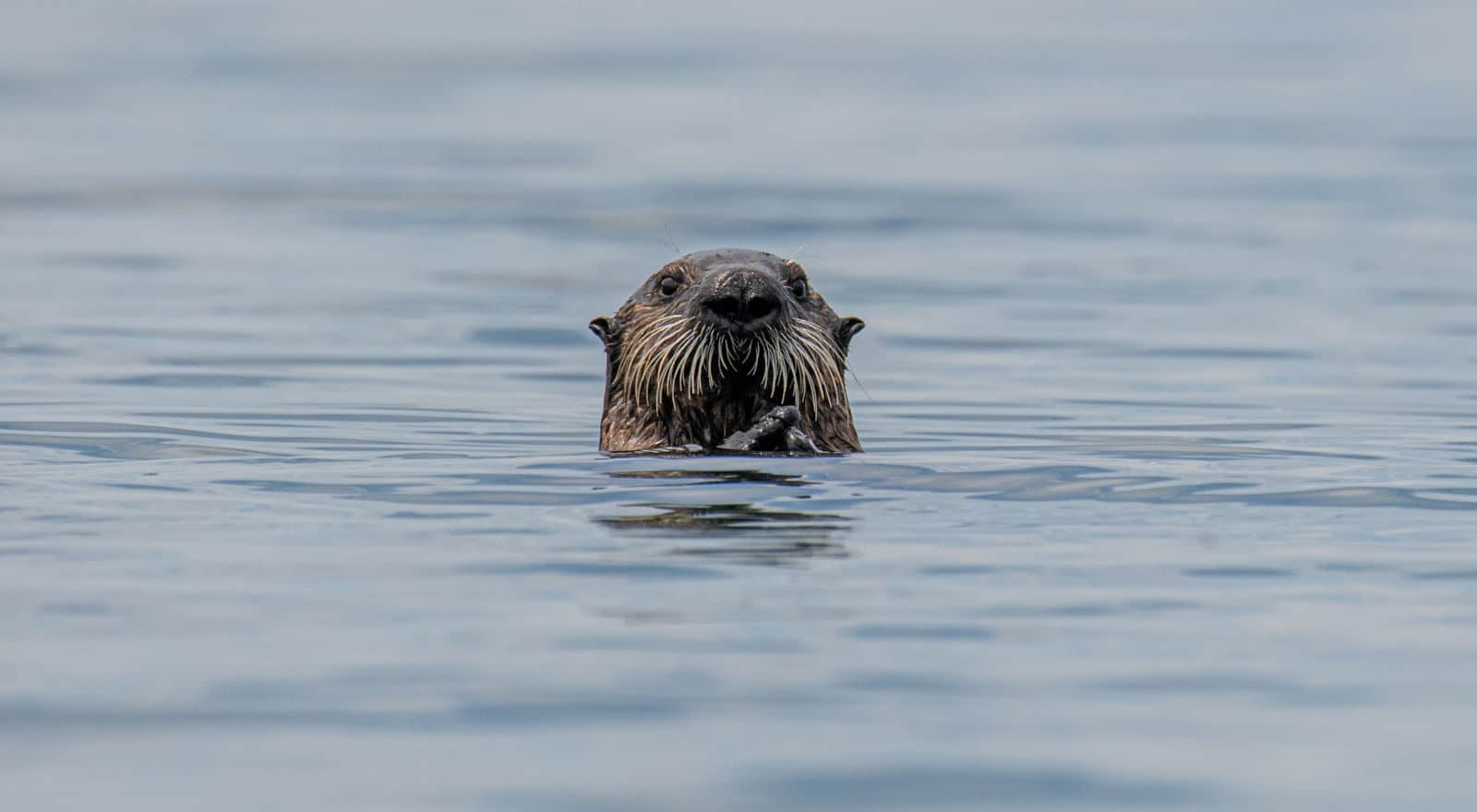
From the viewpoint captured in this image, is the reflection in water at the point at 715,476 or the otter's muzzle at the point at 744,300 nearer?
Answer: the reflection in water at the point at 715,476

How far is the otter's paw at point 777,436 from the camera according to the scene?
10570mm

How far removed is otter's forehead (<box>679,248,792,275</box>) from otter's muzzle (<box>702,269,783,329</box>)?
1.07 ft

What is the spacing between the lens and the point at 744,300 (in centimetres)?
1045

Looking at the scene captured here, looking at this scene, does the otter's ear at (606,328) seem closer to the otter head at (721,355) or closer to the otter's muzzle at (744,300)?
the otter head at (721,355)

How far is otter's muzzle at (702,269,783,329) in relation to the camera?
1045cm

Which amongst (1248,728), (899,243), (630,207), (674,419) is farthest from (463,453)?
(630,207)

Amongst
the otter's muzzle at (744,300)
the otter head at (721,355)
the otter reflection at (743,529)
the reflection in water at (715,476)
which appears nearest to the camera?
the otter reflection at (743,529)

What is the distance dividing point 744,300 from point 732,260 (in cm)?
61

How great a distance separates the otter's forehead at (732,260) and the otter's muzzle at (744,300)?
0.33 m

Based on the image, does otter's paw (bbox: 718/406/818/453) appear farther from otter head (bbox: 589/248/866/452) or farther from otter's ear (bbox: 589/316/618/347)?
otter's ear (bbox: 589/316/618/347)

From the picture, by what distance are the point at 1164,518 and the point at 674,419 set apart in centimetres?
279

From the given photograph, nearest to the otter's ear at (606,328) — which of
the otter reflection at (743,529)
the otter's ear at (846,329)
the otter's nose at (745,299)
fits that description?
the otter's ear at (846,329)

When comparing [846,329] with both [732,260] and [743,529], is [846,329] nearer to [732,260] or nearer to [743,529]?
[732,260]

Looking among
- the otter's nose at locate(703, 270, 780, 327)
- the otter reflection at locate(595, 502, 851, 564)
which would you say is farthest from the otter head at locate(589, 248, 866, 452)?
the otter reflection at locate(595, 502, 851, 564)
